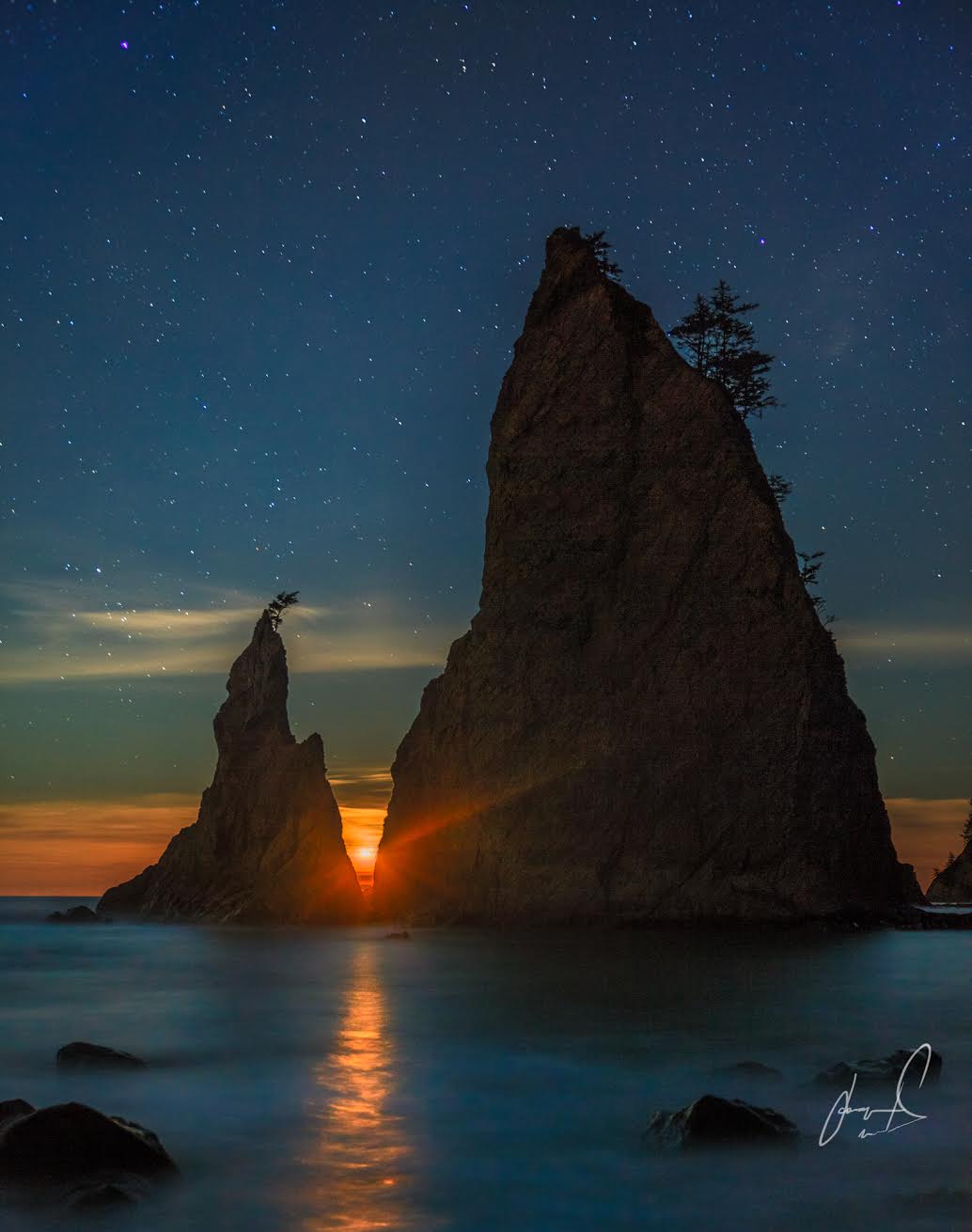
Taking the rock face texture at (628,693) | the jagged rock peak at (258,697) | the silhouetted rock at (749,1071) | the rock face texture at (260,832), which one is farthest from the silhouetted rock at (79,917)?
the silhouetted rock at (749,1071)

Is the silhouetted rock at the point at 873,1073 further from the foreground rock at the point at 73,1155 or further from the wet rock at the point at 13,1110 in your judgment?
the wet rock at the point at 13,1110

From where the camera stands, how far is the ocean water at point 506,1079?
10.4 m

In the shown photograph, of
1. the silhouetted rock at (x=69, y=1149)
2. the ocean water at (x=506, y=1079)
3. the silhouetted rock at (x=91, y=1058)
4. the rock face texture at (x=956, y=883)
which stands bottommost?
the rock face texture at (x=956, y=883)

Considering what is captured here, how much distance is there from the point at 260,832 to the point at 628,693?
2402cm

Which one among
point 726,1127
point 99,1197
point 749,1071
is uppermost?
point 99,1197

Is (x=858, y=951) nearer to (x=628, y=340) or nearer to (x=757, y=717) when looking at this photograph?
(x=757, y=717)

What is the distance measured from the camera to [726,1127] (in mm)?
11680

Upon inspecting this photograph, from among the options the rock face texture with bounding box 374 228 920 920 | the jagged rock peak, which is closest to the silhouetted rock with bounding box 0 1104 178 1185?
the rock face texture with bounding box 374 228 920 920

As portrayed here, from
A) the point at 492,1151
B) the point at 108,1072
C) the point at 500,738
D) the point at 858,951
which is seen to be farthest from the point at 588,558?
the point at 492,1151

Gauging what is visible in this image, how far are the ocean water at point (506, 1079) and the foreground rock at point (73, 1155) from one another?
0.40 m

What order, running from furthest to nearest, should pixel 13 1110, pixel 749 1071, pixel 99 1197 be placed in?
1. pixel 749 1071
2. pixel 13 1110
3. pixel 99 1197

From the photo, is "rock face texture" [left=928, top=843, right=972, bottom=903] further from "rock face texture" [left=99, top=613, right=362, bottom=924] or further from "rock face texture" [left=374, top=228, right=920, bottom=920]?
"rock face texture" [left=99, top=613, right=362, bottom=924]

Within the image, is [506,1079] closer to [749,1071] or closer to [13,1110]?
[749,1071]

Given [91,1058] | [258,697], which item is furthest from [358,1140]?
[258,697]
